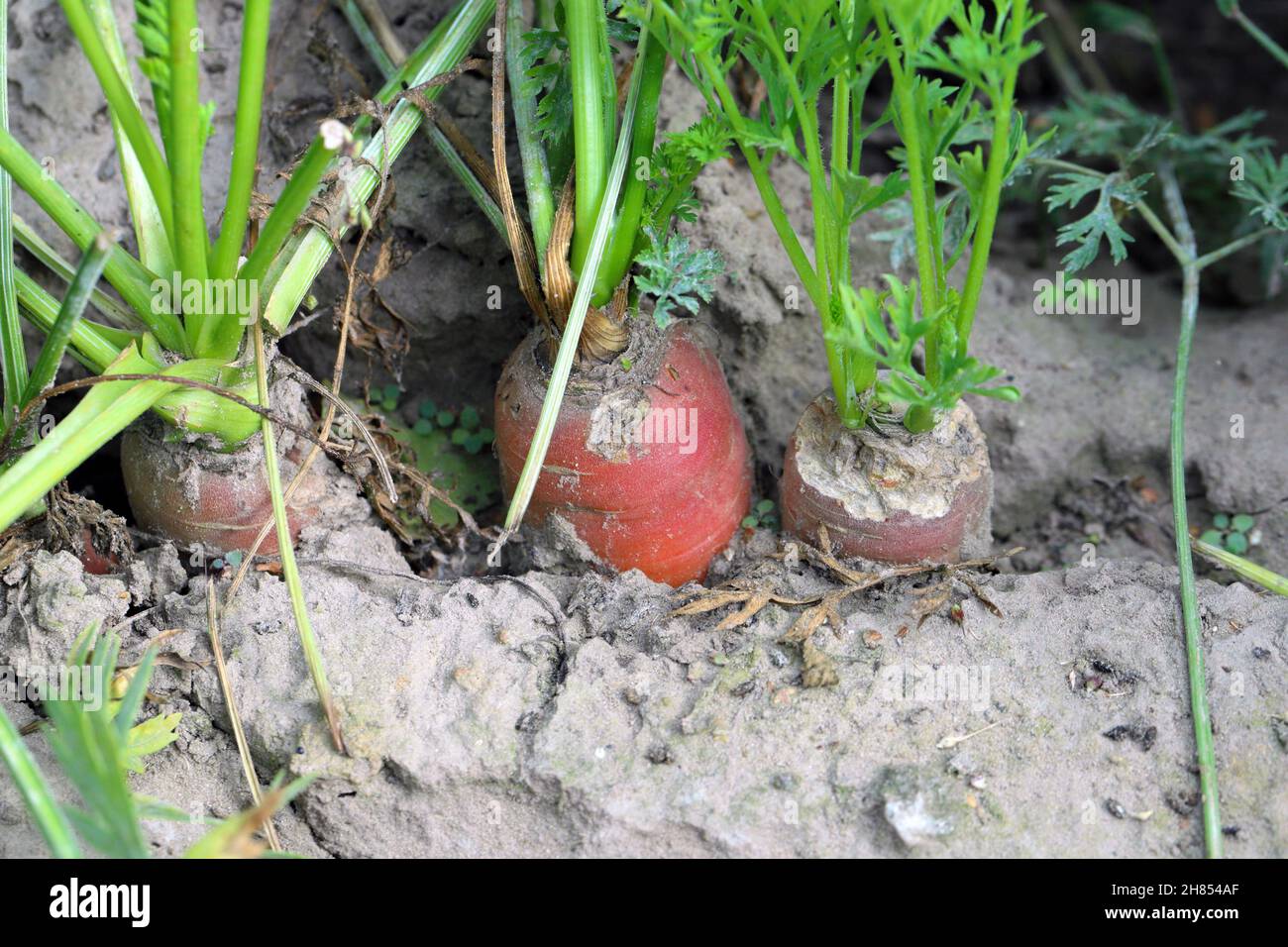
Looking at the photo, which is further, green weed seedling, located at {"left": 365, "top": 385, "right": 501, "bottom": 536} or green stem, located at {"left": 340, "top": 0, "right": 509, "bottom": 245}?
green weed seedling, located at {"left": 365, "top": 385, "right": 501, "bottom": 536}

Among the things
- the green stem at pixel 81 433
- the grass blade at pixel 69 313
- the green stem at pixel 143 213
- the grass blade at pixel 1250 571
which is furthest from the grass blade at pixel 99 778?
the grass blade at pixel 1250 571

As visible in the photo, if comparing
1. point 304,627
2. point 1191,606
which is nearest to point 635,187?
point 304,627

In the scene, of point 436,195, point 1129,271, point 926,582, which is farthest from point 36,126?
point 1129,271

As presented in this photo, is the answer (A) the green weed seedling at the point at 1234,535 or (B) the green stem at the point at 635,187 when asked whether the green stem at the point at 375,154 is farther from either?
(A) the green weed seedling at the point at 1234,535

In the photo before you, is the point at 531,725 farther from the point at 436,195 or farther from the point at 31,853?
the point at 436,195

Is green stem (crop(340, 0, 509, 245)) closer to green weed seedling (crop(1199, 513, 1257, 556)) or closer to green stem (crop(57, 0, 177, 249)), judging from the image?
green stem (crop(57, 0, 177, 249))

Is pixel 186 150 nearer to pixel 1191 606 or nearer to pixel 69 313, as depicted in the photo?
pixel 69 313

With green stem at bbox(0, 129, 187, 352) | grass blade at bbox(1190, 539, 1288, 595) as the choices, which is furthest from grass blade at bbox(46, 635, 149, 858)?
grass blade at bbox(1190, 539, 1288, 595)
